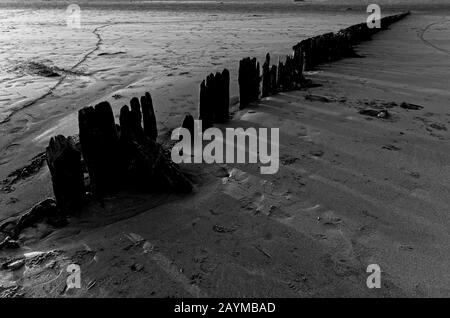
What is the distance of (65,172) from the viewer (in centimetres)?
305

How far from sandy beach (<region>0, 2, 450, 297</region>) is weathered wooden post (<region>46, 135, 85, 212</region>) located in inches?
6.7

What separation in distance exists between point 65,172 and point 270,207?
5.46 feet

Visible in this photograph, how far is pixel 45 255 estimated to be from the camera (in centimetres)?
269

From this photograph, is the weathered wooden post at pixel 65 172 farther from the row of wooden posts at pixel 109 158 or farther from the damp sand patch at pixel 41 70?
the damp sand patch at pixel 41 70

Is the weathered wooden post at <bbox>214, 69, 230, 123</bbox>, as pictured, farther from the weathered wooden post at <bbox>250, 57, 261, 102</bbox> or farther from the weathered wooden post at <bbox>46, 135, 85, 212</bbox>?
the weathered wooden post at <bbox>46, 135, 85, 212</bbox>

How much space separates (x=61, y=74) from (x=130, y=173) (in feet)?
17.3

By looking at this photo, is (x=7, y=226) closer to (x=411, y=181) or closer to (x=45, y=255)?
(x=45, y=255)

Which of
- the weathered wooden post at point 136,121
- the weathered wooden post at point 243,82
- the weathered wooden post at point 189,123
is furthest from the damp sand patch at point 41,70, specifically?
the weathered wooden post at point 136,121

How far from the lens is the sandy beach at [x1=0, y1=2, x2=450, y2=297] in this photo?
249 centimetres

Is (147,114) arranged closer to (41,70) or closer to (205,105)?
(205,105)

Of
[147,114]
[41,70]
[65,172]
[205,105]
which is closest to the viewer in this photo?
[65,172]

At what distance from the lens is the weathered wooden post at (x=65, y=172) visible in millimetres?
3010

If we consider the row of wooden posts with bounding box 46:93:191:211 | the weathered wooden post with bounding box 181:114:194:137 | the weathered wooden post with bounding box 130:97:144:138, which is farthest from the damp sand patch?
the row of wooden posts with bounding box 46:93:191:211

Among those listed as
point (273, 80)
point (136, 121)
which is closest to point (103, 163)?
point (136, 121)
